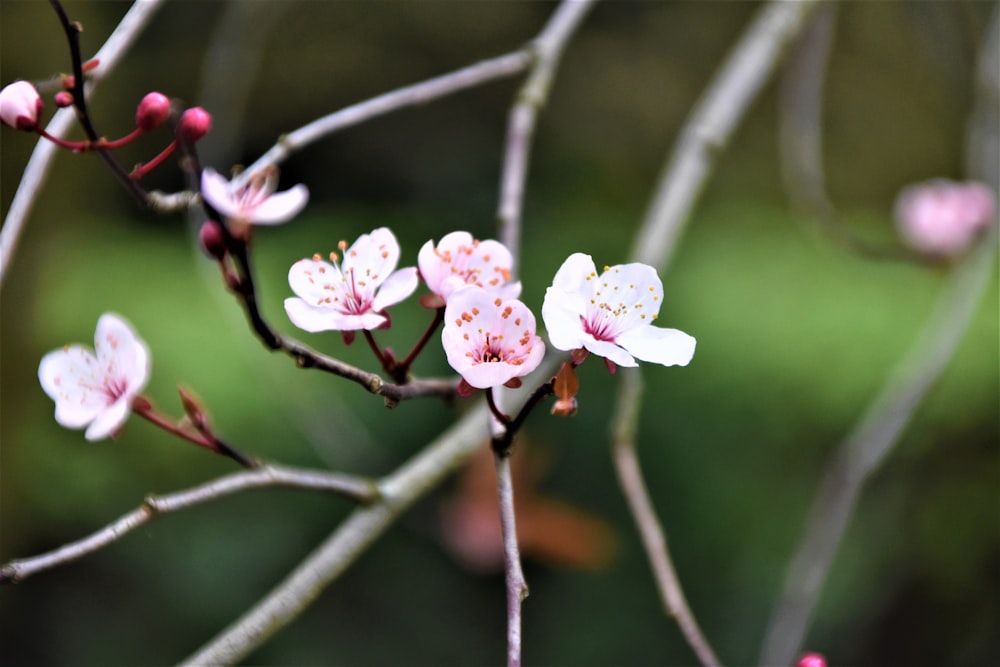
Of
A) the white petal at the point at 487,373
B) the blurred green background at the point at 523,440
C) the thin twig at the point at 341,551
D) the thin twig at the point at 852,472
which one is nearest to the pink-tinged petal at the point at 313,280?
the white petal at the point at 487,373

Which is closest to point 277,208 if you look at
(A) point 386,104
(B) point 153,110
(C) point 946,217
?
(B) point 153,110

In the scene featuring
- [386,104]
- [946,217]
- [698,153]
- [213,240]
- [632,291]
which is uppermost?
[946,217]

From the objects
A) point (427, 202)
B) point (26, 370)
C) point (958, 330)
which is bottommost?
point (26, 370)

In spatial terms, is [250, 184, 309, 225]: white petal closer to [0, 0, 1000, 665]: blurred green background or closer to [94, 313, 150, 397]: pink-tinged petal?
[94, 313, 150, 397]: pink-tinged petal

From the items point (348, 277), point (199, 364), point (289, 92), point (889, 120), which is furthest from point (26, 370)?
point (889, 120)

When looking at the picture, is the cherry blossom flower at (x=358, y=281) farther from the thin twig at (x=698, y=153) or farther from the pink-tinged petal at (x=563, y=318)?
the thin twig at (x=698, y=153)

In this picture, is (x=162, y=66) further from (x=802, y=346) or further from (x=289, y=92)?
(x=802, y=346)

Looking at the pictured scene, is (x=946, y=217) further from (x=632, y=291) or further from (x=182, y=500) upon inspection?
(x=182, y=500)
